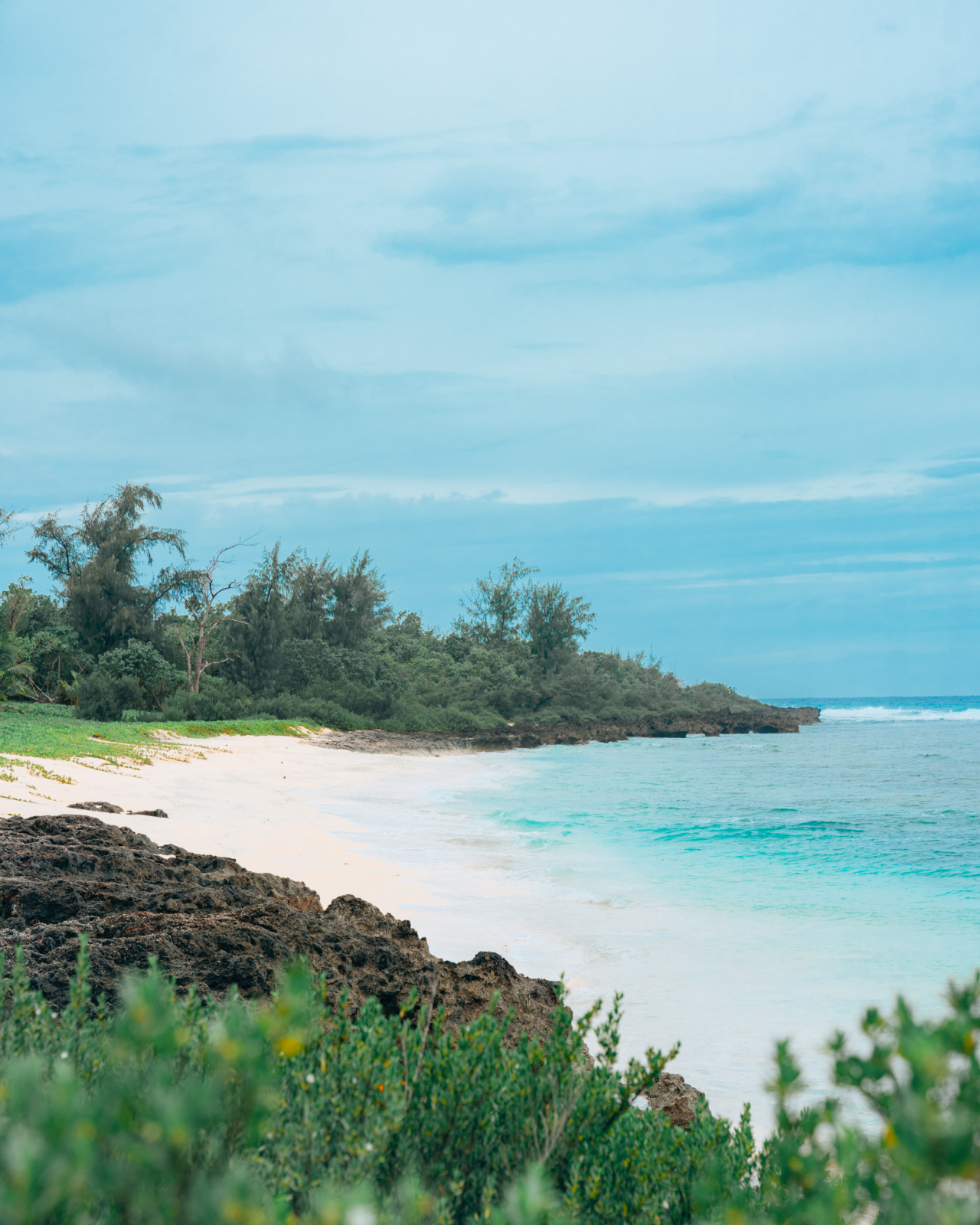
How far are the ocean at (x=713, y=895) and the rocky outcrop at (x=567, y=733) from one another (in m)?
9.86

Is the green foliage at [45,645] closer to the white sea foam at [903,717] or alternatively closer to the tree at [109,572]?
the tree at [109,572]

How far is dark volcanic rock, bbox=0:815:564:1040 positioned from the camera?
4141 mm

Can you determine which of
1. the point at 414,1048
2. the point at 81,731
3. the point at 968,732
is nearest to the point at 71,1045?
the point at 414,1048

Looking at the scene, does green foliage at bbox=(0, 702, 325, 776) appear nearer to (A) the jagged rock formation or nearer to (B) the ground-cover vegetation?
(A) the jagged rock formation

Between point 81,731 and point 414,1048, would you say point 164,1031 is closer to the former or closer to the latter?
point 414,1048

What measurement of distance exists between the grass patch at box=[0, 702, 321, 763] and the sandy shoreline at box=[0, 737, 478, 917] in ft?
1.90

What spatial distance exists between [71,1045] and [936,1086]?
6.86ft

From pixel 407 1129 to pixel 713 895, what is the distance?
362 inches

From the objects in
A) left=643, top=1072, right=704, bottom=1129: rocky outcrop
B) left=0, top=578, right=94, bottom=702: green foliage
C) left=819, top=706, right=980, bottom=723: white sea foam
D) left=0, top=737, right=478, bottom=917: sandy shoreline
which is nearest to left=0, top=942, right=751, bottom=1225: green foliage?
left=643, top=1072, right=704, bottom=1129: rocky outcrop

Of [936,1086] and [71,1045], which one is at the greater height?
[936,1086]

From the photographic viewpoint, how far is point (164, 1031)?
1.44 m

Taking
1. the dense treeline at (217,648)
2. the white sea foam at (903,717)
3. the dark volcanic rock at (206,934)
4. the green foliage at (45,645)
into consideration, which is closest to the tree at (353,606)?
the dense treeline at (217,648)

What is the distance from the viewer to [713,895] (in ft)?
35.2

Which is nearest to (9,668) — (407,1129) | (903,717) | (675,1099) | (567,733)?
(675,1099)
